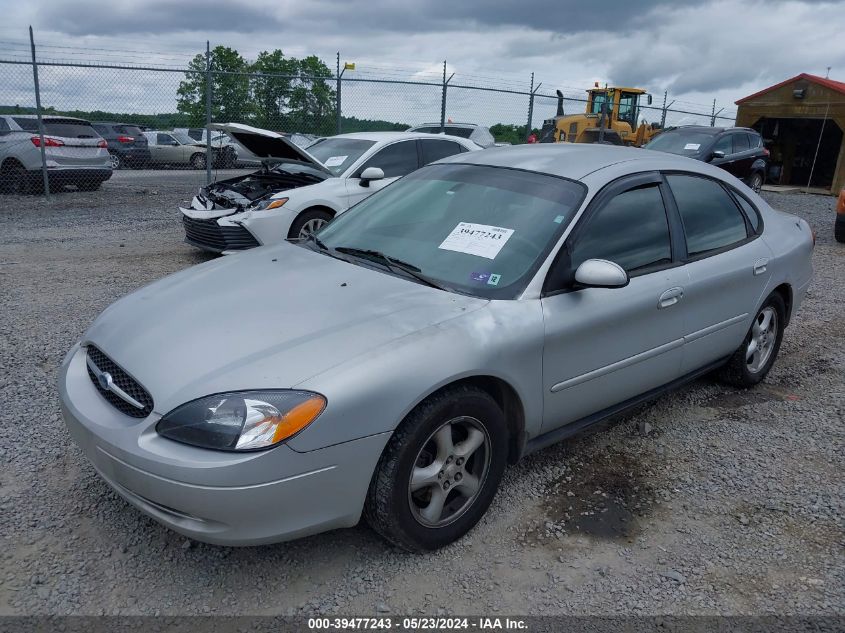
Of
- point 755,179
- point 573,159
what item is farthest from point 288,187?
point 755,179

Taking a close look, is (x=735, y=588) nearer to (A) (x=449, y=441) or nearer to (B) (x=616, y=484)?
(B) (x=616, y=484)

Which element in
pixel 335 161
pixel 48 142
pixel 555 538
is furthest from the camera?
pixel 48 142

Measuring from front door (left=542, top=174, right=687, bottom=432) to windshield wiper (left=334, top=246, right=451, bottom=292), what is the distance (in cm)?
52

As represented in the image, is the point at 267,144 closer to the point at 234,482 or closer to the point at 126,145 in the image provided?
the point at 234,482

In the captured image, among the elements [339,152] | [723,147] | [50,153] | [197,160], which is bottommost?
[197,160]

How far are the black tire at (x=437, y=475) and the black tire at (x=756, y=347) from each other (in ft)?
7.26

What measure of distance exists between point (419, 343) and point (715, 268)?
2102 mm

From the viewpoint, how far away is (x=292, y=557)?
2666 millimetres

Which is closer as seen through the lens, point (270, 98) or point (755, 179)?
point (270, 98)

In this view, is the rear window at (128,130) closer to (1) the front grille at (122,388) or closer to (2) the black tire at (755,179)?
(2) the black tire at (755,179)

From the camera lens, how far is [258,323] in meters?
2.67

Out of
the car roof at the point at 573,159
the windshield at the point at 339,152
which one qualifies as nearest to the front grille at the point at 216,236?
the windshield at the point at 339,152

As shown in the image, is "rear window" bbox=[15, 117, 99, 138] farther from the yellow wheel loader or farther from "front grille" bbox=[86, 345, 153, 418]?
the yellow wheel loader

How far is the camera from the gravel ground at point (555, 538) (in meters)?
2.47
